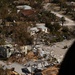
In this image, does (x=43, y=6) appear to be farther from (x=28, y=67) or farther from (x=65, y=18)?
(x=28, y=67)

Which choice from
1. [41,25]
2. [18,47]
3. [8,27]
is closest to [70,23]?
[41,25]

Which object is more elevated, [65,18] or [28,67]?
[28,67]

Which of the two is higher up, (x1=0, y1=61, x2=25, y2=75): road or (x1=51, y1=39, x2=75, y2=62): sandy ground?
(x1=0, y1=61, x2=25, y2=75): road

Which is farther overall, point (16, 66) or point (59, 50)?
point (59, 50)

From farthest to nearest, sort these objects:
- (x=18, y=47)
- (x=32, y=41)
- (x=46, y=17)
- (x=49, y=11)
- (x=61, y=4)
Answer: (x=61, y=4), (x=49, y=11), (x=46, y=17), (x=32, y=41), (x=18, y=47)

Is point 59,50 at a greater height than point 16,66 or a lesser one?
lesser

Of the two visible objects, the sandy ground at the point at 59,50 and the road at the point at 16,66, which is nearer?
the road at the point at 16,66

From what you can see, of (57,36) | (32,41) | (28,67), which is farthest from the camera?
(57,36)

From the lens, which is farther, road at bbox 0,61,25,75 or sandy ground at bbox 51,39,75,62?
sandy ground at bbox 51,39,75,62

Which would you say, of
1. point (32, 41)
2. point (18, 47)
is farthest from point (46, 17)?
point (18, 47)

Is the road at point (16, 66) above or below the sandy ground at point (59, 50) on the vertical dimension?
above

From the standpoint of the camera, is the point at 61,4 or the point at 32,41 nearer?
the point at 32,41
